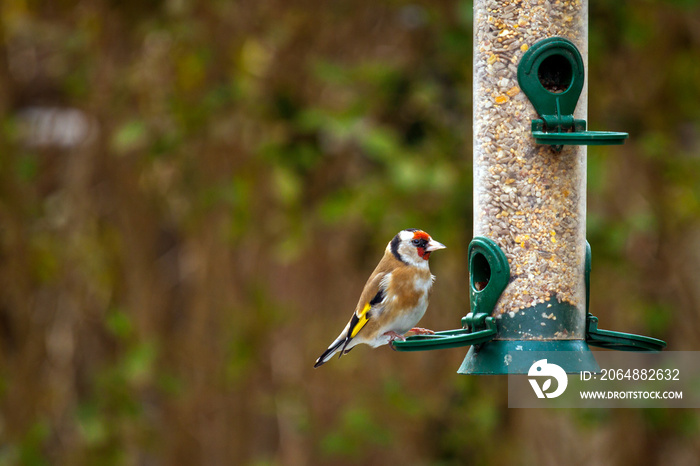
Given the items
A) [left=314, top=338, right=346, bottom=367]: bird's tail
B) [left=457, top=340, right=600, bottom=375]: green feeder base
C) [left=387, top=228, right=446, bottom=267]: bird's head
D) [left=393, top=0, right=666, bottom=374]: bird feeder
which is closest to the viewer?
[left=457, top=340, right=600, bottom=375]: green feeder base

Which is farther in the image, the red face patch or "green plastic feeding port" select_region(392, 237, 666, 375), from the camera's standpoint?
the red face patch

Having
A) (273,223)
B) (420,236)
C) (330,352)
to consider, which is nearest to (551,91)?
(420,236)

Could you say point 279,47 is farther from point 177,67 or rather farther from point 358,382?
point 358,382

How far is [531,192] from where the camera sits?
4.62 metres

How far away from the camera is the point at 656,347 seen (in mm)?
4383

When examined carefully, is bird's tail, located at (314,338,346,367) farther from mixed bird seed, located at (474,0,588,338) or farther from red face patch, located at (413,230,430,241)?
mixed bird seed, located at (474,0,588,338)

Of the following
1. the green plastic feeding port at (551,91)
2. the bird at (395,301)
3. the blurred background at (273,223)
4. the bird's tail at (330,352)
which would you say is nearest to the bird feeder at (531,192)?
the green plastic feeding port at (551,91)

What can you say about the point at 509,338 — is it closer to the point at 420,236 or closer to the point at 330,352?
the point at 420,236

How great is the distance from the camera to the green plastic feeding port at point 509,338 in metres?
4.34

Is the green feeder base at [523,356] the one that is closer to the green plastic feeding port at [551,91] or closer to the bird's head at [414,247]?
the bird's head at [414,247]

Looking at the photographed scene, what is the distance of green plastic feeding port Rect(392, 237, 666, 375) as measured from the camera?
4340mm

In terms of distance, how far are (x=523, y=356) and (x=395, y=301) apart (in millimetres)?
736

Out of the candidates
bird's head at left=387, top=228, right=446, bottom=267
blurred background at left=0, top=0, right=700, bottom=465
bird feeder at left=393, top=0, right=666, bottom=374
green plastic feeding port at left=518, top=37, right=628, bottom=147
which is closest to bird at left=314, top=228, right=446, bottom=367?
bird's head at left=387, top=228, right=446, bottom=267

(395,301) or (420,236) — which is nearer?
(395,301)
